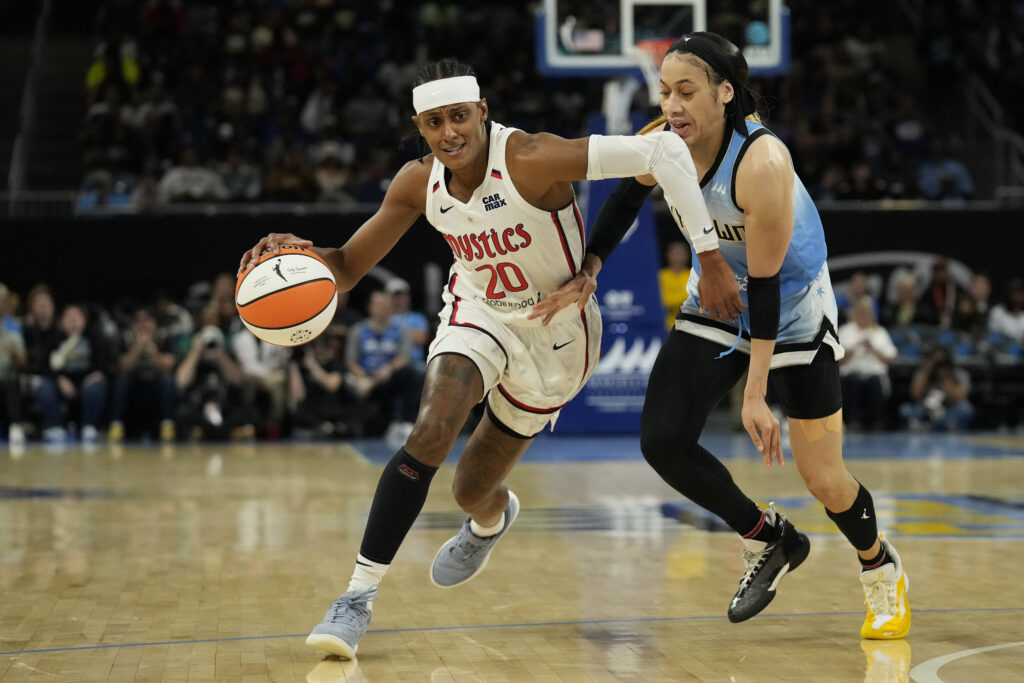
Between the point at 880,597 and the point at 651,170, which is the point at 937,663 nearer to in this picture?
the point at 880,597

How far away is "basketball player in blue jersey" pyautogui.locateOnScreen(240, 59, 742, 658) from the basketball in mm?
94

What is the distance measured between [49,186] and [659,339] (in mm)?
8871

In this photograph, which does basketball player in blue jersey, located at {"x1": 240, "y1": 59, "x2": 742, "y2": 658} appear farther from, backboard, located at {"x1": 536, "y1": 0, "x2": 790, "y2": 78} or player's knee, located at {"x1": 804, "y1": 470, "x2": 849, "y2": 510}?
backboard, located at {"x1": 536, "y1": 0, "x2": 790, "y2": 78}

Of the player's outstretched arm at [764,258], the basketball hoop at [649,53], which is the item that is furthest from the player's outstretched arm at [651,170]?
the basketball hoop at [649,53]

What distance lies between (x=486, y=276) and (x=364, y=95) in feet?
42.5

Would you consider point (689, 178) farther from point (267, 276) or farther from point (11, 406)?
point (11, 406)

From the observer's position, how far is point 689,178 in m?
4.39

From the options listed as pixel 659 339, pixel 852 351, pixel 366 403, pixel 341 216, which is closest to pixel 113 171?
pixel 341 216

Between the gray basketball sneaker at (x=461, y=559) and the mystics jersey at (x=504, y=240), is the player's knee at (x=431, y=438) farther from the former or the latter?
the gray basketball sneaker at (x=461, y=559)

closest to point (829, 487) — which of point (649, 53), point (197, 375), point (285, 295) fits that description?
point (285, 295)

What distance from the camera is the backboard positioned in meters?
12.3

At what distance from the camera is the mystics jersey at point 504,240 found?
4.59 meters

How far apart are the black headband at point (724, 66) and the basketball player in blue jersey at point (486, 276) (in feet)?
0.99

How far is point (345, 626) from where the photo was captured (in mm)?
4219
